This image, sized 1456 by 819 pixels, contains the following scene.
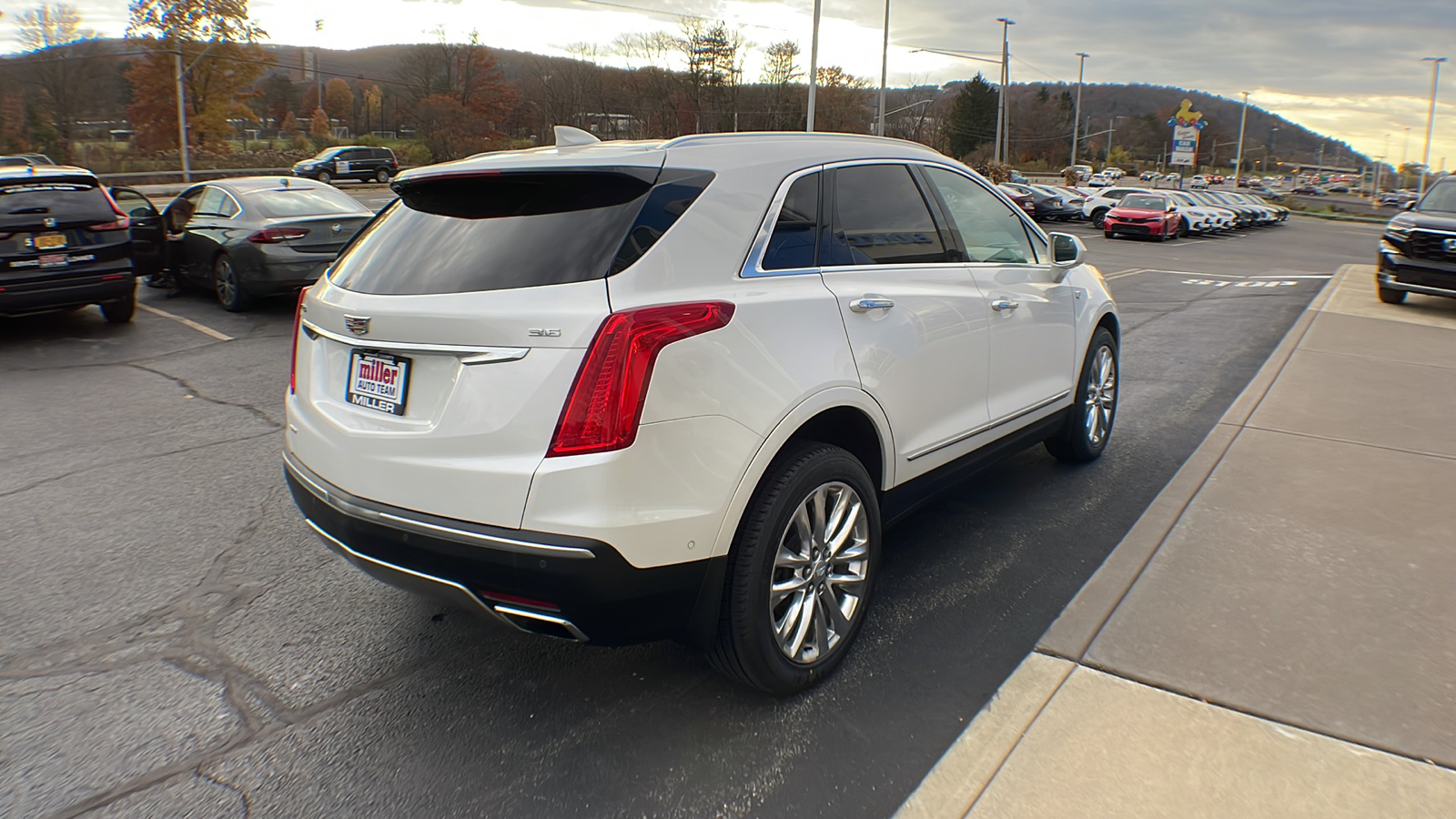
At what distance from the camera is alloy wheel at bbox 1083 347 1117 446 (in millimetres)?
5469

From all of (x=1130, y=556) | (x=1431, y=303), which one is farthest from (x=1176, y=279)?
(x=1130, y=556)

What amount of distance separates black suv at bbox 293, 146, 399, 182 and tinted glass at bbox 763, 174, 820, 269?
149 ft

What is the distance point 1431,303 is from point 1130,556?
12.3m

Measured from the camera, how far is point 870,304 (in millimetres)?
3367

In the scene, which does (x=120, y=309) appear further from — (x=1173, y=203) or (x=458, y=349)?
(x=1173, y=203)

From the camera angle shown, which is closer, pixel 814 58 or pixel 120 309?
pixel 120 309

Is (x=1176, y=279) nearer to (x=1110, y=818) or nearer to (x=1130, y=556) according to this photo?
(x=1130, y=556)

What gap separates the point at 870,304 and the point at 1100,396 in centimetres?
281

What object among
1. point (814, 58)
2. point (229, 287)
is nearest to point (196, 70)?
point (814, 58)

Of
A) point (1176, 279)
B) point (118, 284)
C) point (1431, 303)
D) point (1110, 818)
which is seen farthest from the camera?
point (1176, 279)

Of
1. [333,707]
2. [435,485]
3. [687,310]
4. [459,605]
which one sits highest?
[687,310]

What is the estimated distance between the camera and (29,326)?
10359mm

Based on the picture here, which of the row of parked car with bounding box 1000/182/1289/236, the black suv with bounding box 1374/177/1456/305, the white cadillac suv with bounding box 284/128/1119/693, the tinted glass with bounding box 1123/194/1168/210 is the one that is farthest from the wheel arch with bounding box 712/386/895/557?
the row of parked car with bounding box 1000/182/1289/236

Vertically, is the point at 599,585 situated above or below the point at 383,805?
above
